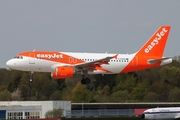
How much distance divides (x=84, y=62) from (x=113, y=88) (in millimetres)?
52166

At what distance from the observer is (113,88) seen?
415 feet

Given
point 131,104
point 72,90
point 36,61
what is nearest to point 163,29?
point 36,61

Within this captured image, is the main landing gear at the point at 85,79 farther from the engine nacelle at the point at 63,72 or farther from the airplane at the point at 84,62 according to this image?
the engine nacelle at the point at 63,72

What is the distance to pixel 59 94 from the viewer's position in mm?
131750

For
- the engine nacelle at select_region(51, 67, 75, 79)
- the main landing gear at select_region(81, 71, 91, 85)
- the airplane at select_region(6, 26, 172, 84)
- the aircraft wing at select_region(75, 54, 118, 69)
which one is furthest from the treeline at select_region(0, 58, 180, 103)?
the engine nacelle at select_region(51, 67, 75, 79)

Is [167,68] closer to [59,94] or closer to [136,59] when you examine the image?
[59,94]

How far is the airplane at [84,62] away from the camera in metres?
72.9

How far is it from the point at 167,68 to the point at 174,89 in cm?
937

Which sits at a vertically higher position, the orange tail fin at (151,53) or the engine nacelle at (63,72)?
the orange tail fin at (151,53)

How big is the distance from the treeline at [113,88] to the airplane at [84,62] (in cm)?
4199

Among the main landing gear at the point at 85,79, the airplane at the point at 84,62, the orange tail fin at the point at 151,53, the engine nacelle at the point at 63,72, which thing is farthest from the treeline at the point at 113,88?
the engine nacelle at the point at 63,72

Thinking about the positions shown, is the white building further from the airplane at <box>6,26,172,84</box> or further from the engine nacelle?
the engine nacelle

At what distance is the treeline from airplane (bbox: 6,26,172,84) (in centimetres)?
4199

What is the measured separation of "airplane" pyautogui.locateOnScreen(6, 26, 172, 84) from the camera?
72.9m
